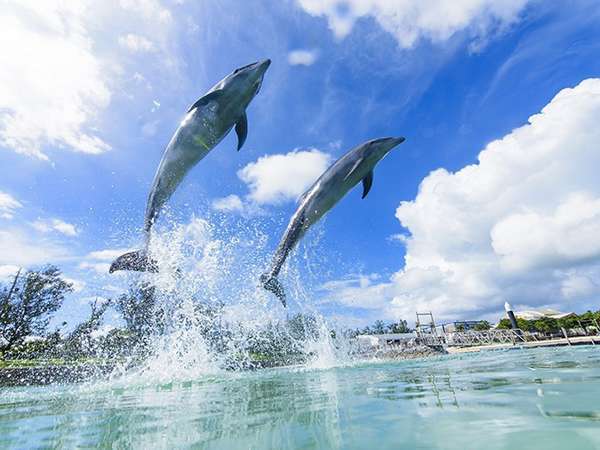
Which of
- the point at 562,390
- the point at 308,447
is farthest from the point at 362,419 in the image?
the point at 562,390

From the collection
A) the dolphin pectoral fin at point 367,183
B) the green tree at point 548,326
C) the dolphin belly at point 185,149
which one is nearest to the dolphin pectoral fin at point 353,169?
the dolphin pectoral fin at point 367,183

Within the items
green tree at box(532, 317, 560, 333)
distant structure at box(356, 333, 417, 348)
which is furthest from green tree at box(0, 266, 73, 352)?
green tree at box(532, 317, 560, 333)

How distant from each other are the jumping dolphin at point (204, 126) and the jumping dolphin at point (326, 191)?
7.46ft

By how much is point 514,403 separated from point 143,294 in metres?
30.2

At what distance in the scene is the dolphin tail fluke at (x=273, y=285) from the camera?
7.82 meters

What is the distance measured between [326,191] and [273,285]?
2.43 m

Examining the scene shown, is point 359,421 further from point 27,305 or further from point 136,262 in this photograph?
point 27,305

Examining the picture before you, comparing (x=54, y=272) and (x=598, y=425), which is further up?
(x=54, y=272)

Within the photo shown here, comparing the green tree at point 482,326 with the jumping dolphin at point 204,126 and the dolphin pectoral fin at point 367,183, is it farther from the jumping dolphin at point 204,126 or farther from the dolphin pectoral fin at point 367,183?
the jumping dolphin at point 204,126

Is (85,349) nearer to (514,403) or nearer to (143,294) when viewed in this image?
(143,294)

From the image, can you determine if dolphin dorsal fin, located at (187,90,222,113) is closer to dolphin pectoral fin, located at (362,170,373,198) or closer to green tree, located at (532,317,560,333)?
dolphin pectoral fin, located at (362,170,373,198)

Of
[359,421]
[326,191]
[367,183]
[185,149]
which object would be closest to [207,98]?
[185,149]

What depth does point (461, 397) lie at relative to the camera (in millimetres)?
2889

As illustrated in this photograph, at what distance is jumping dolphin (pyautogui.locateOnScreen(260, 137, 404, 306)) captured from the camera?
7.61m
